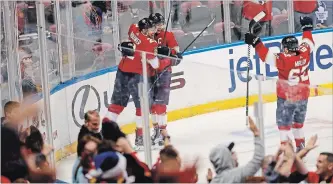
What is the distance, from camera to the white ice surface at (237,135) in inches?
335

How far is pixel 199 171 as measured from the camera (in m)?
8.45

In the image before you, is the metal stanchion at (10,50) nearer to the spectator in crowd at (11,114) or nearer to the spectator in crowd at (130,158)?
the spectator in crowd at (11,114)

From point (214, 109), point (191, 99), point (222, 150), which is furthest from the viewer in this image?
point (214, 109)

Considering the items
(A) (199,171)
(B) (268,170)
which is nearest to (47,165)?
(A) (199,171)

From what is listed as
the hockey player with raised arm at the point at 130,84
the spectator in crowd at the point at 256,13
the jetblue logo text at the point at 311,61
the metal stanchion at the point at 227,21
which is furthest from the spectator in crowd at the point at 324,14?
the hockey player with raised arm at the point at 130,84

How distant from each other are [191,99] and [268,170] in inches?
101

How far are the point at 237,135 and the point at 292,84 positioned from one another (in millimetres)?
516

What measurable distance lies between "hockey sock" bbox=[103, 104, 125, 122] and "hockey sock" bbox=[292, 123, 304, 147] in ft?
4.04

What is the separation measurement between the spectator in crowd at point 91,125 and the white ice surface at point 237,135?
228 mm

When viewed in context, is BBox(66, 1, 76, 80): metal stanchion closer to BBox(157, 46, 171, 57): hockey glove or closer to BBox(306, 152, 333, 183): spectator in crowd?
BBox(157, 46, 171, 57): hockey glove

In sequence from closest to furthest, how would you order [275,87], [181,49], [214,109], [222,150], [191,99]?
[222,150] < [275,87] < [191,99] < [214,109] < [181,49]

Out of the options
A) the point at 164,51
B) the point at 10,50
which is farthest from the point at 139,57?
the point at 164,51

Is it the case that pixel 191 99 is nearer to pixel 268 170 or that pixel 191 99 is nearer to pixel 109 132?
pixel 109 132

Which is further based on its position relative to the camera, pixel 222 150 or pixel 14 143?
pixel 14 143
